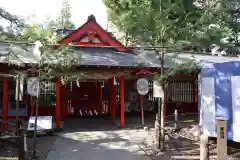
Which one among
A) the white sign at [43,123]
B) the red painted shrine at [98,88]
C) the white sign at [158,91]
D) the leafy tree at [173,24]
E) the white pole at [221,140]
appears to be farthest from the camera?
the red painted shrine at [98,88]

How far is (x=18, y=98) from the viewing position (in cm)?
799

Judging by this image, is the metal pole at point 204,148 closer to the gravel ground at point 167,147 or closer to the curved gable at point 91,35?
the gravel ground at point 167,147

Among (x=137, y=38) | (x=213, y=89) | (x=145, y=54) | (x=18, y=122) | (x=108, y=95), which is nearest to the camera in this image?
(x=18, y=122)

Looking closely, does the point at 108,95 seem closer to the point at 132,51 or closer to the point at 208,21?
the point at 132,51

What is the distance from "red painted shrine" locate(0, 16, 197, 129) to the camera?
42.4 ft

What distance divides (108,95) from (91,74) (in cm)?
485

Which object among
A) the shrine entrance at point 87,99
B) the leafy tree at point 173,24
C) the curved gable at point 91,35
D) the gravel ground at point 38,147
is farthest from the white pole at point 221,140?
the shrine entrance at point 87,99

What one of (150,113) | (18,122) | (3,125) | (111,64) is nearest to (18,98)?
(18,122)

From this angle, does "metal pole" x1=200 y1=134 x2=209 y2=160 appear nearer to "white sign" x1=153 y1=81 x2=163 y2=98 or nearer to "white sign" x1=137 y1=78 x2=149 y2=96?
"white sign" x1=153 y1=81 x2=163 y2=98

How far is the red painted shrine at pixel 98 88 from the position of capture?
12930mm

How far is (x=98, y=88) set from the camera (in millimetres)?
17594

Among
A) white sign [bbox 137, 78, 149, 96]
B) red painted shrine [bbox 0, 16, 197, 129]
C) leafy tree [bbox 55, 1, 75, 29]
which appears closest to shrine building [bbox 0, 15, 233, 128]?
red painted shrine [bbox 0, 16, 197, 129]

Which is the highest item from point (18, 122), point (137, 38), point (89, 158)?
point (137, 38)

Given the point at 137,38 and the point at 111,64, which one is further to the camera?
the point at 111,64
